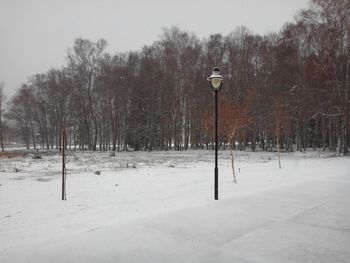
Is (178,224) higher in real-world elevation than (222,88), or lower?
lower

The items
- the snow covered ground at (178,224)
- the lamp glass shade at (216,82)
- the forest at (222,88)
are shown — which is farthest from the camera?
the forest at (222,88)

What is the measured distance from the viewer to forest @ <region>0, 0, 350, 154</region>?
31875mm

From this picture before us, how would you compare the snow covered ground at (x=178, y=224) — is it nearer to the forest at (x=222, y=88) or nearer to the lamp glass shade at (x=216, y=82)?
the lamp glass shade at (x=216, y=82)

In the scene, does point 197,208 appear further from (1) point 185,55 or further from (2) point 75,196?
(1) point 185,55

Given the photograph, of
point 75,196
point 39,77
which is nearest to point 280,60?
point 75,196

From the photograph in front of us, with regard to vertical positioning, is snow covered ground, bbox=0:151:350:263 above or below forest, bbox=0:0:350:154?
below

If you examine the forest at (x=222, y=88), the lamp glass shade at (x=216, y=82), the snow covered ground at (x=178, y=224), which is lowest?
the snow covered ground at (x=178, y=224)

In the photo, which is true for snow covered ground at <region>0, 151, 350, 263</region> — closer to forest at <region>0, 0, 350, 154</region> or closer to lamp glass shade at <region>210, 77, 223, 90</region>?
lamp glass shade at <region>210, 77, 223, 90</region>

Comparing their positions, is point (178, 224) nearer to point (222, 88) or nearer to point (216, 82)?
point (216, 82)

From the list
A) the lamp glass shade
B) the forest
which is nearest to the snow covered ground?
the lamp glass shade

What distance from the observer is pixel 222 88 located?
1953 inches

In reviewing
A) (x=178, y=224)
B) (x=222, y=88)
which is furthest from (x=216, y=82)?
(x=222, y=88)

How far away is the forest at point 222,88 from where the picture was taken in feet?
105

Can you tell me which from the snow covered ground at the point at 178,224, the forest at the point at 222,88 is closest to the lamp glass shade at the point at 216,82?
the snow covered ground at the point at 178,224
